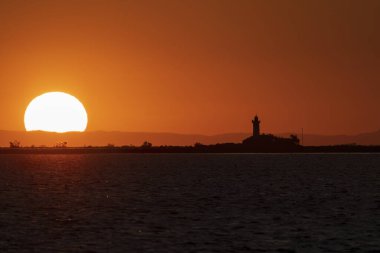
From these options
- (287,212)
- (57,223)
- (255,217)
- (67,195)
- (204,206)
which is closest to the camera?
(57,223)

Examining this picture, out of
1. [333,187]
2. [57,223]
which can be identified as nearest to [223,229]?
[57,223]

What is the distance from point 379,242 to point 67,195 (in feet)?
140

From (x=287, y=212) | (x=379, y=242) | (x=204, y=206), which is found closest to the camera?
(x=379, y=242)

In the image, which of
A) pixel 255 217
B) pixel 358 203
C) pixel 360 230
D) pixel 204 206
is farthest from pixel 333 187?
pixel 360 230

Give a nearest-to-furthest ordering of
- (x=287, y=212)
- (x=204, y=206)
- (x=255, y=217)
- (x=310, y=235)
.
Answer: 1. (x=310, y=235)
2. (x=255, y=217)
3. (x=287, y=212)
4. (x=204, y=206)

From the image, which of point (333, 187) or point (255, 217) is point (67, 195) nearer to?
point (255, 217)

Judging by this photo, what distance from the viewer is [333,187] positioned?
293 ft

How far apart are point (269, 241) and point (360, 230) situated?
781 cm

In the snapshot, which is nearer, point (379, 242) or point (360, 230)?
point (379, 242)

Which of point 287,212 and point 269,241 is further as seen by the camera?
point 287,212

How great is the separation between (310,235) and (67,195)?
38.1 m

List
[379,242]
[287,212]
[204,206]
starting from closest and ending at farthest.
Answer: [379,242] < [287,212] < [204,206]

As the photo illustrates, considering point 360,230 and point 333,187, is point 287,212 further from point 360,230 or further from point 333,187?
point 333,187

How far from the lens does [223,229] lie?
46000mm
